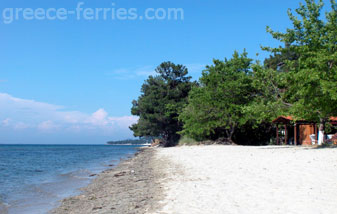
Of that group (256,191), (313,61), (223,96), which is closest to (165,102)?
(223,96)

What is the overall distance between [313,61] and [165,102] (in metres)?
28.0

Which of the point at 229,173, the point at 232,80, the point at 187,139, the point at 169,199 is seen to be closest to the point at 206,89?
the point at 232,80

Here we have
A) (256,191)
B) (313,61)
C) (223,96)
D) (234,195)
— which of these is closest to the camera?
(234,195)

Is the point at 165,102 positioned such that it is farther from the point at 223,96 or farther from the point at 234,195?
the point at 234,195

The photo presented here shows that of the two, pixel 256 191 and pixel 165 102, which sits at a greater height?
pixel 165 102

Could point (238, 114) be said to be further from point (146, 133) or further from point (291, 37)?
point (146, 133)

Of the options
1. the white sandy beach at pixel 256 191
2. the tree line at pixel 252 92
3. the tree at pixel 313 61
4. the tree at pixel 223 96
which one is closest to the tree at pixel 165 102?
the tree line at pixel 252 92

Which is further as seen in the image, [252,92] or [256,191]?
[252,92]

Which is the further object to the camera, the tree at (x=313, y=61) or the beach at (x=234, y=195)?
the tree at (x=313, y=61)

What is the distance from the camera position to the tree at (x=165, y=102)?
141ft

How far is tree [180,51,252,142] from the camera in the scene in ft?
93.6

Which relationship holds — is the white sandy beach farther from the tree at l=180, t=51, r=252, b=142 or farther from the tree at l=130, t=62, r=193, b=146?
the tree at l=130, t=62, r=193, b=146

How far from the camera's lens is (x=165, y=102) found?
4306 cm

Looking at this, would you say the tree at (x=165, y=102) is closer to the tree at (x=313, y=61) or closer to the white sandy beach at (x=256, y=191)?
the tree at (x=313, y=61)
